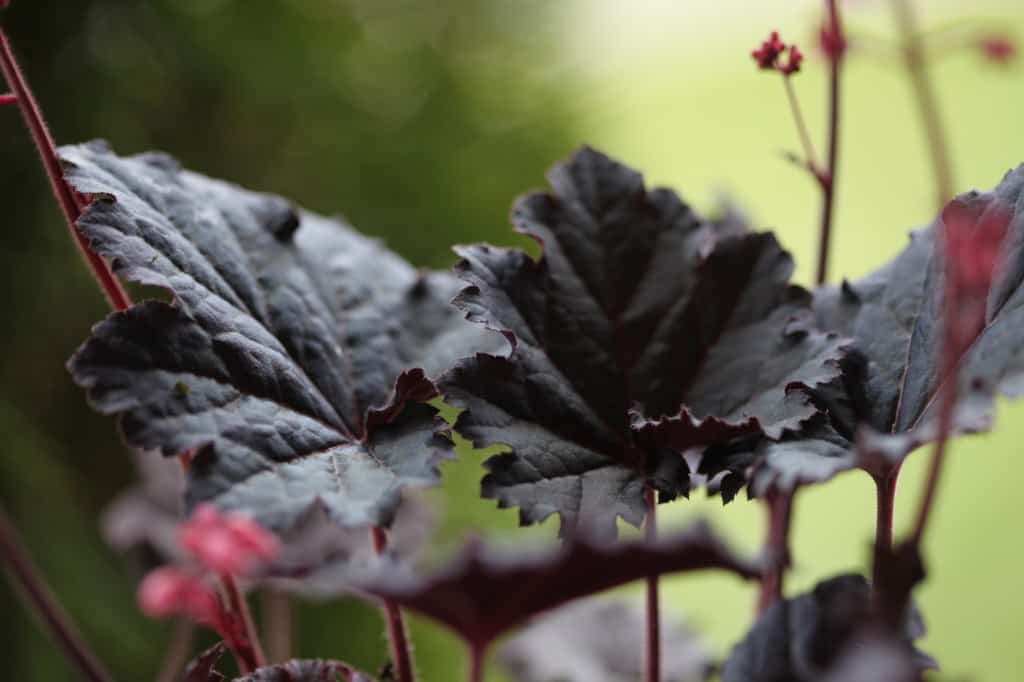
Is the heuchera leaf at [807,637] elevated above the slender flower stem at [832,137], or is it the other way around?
the slender flower stem at [832,137]

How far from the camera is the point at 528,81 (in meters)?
1.60

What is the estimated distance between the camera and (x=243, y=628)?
589 mm

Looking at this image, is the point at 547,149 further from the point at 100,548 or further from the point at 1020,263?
the point at 1020,263

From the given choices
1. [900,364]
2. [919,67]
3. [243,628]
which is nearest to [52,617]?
[243,628]

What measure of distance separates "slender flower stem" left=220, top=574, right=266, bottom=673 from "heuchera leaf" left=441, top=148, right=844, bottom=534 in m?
0.16

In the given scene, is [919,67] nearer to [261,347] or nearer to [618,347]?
[618,347]

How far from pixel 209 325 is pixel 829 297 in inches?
14.2

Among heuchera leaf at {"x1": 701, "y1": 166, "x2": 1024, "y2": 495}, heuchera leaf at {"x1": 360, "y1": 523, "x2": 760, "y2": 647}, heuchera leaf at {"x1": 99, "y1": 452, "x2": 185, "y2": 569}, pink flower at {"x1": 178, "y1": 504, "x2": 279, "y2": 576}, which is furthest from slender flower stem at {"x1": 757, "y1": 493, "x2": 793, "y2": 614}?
heuchera leaf at {"x1": 99, "y1": 452, "x2": 185, "y2": 569}

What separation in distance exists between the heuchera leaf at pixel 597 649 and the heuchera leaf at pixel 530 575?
410 millimetres

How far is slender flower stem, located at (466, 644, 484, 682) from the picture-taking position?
45 cm

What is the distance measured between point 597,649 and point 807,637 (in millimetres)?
520

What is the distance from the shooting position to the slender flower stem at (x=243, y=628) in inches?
22.6

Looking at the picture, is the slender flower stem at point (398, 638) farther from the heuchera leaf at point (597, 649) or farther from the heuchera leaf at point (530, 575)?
the heuchera leaf at point (597, 649)

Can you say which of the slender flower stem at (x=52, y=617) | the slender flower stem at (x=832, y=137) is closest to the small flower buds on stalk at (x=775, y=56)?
the slender flower stem at (x=832, y=137)
